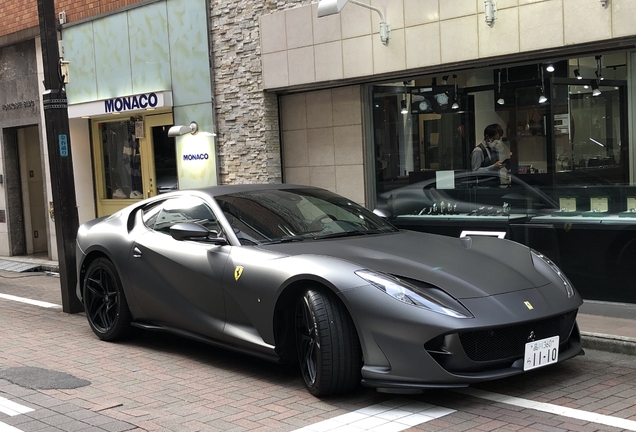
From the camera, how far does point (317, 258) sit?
5348 mm

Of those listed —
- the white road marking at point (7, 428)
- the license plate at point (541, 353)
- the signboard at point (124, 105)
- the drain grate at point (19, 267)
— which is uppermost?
the signboard at point (124, 105)

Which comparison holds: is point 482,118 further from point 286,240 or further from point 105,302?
point 105,302

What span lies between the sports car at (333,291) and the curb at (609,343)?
0.97m

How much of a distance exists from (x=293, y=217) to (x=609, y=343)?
2720mm

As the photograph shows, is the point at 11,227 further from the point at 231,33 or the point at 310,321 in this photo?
the point at 310,321

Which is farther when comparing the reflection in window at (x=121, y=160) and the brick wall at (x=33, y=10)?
the reflection in window at (x=121, y=160)

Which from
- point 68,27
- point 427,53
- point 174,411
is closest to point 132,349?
point 174,411

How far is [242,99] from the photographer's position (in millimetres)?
11836

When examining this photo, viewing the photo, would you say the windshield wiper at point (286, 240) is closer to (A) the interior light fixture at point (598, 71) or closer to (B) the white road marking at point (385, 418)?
(B) the white road marking at point (385, 418)

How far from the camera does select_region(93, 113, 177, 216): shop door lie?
1350 cm

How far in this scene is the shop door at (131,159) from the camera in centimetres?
1350

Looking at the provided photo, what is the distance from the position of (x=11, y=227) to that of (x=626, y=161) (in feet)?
40.1

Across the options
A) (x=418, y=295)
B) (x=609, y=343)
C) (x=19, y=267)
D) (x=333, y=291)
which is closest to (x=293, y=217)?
(x=333, y=291)

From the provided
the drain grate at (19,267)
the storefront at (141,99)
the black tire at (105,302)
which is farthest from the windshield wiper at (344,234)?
the drain grate at (19,267)
